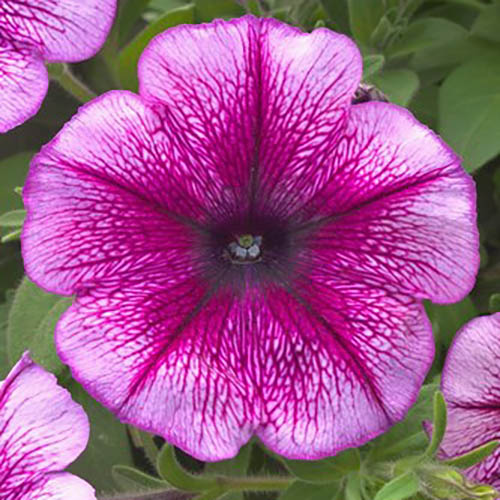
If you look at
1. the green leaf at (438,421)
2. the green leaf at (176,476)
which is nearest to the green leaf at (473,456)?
the green leaf at (438,421)

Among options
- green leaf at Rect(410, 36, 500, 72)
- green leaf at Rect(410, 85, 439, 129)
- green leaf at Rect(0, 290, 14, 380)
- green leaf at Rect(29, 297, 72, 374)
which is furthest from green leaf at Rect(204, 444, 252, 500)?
green leaf at Rect(410, 36, 500, 72)

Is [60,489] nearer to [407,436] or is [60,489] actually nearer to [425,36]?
[407,436]

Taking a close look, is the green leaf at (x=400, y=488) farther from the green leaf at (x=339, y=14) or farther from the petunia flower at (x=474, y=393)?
the green leaf at (x=339, y=14)

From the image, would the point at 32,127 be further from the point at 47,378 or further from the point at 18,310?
the point at 47,378

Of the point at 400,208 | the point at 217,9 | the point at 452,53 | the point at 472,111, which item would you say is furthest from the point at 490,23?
the point at 400,208

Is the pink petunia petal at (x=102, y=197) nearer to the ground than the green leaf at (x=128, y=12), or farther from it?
farther from it

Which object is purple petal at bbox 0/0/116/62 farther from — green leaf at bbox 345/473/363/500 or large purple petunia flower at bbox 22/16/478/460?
green leaf at bbox 345/473/363/500
